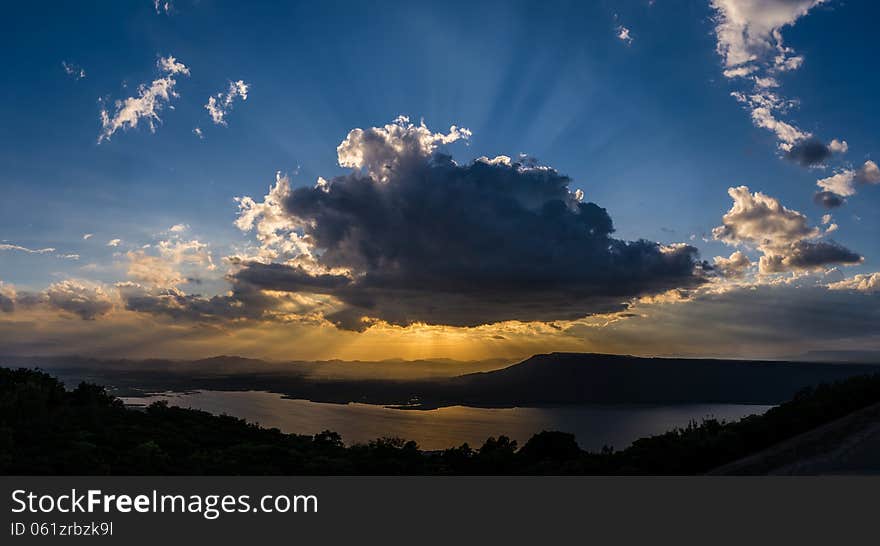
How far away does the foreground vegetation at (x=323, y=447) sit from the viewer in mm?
13820

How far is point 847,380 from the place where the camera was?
58.0 ft

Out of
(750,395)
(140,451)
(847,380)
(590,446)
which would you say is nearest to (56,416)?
(140,451)

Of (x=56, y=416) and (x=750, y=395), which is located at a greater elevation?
(x=56, y=416)

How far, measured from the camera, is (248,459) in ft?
52.3

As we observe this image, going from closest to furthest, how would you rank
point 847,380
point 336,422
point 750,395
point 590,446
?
point 847,380
point 590,446
point 336,422
point 750,395

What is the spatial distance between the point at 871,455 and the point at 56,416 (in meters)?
21.4

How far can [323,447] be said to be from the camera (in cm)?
1867

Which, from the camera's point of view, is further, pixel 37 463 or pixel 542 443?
pixel 542 443

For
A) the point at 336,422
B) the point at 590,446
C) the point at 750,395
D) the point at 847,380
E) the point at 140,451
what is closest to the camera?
the point at 140,451

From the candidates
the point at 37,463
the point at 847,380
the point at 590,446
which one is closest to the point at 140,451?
the point at 37,463

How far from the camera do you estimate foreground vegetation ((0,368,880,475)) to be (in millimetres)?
13820

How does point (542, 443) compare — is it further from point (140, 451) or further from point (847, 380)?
point (140, 451)
